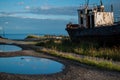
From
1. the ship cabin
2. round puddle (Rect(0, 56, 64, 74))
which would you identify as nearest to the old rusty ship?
the ship cabin

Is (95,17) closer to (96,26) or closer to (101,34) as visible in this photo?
(96,26)

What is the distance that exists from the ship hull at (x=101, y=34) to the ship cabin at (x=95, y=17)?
132 cm

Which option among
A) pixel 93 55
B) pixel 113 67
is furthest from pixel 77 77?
pixel 93 55

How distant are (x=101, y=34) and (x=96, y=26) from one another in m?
4.75

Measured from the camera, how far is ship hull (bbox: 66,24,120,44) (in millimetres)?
29608

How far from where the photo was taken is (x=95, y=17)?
3788cm

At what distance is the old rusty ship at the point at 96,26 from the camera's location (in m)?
30.4

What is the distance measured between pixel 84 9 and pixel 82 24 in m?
2.18

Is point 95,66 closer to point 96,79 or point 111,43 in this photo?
point 96,79

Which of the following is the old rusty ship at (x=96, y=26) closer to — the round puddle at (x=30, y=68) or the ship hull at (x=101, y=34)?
the ship hull at (x=101, y=34)

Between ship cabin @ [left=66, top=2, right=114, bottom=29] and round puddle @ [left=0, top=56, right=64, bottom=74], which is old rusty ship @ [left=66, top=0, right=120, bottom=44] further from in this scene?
round puddle @ [left=0, top=56, right=64, bottom=74]

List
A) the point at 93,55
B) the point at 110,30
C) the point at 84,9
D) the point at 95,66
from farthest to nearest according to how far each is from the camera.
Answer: the point at 84,9, the point at 110,30, the point at 93,55, the point at 95,66

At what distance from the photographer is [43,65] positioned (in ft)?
63.8

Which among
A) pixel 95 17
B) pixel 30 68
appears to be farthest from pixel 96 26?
pixel 30 68
